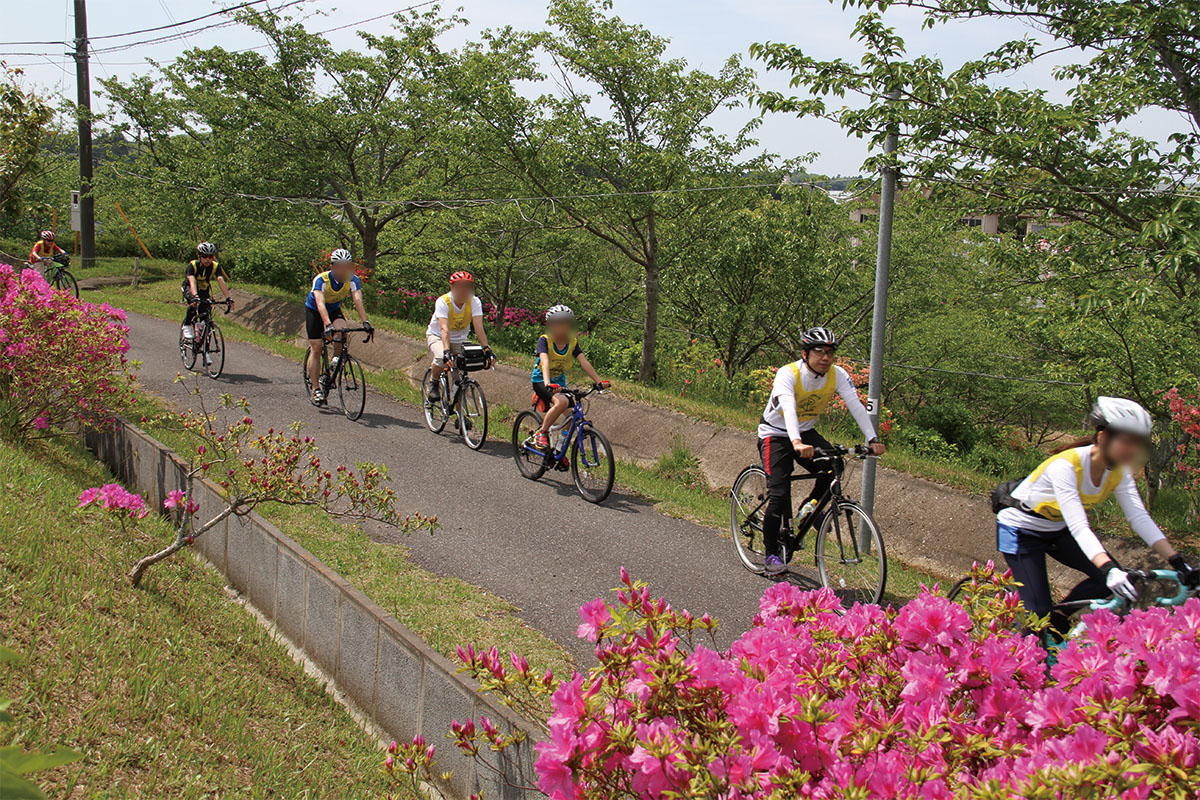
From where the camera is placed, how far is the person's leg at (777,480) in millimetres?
6941

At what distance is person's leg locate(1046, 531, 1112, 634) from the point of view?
471 centimetres

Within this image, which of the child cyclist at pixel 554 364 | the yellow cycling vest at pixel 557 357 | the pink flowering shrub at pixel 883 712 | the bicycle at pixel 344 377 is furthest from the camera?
the bicycle at pixel 344 377

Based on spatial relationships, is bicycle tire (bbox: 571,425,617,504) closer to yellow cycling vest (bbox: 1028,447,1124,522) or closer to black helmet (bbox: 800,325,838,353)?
black helmet (bbox: 800,325,838,353)

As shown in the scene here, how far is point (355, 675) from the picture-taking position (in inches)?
199

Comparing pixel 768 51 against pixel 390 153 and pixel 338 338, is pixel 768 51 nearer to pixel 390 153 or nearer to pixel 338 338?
pixel 338 338

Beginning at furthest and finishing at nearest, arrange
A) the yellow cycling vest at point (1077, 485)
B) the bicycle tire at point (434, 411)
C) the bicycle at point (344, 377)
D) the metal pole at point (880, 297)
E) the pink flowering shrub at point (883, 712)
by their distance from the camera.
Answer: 1. the bicycle at point (344, 377)
2. the bicycle tire at point (434, 411)
3. the metal pole at point (880, 297)
4. the yellow cycling vest at point (1077, 485)
5. the pink flowering shrub at point (883, 712)

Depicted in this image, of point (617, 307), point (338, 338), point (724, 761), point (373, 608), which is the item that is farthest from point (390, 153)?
point (724, 761)

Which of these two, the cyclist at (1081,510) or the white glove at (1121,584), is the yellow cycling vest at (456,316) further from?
the white glove at (1121,584)

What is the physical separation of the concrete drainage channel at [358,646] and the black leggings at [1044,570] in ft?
9.34

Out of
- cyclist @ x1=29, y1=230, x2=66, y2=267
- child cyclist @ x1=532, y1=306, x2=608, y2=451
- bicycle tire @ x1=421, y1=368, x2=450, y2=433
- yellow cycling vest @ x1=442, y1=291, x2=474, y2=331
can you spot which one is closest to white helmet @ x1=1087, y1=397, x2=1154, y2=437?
child cyclist @ x1=532, y1=306, x2=608, y2=451

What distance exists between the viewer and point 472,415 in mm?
11109

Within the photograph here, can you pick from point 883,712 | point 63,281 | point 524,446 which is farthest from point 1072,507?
point 63,281

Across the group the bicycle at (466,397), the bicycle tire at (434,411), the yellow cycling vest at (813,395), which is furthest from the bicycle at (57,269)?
the yellow cycling vest at (813,395)

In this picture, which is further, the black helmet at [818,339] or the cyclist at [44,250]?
the cyclist at [44,250]
